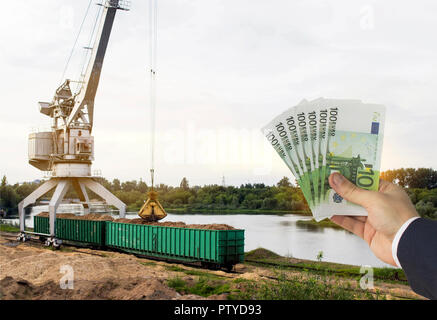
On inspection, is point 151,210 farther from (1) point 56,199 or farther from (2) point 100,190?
(1) point 56,199

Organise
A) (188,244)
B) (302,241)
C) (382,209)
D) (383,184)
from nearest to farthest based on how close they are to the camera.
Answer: (382,209) → (383,184) → (188,244) → (302,241)

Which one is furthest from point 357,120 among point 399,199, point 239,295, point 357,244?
point 357,244

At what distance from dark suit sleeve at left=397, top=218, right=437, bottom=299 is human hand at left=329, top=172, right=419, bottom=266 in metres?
0.62

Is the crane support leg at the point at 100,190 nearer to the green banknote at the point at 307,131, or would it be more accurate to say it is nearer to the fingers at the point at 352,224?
the green banknote at the point at 307,131

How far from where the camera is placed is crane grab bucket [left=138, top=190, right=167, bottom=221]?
25031 mm

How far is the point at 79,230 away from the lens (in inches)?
1200

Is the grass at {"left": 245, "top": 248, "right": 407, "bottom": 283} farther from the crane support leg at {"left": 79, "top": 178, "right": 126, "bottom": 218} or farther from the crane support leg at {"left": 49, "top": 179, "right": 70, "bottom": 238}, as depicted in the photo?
the crane support leg at {"left": 49, "top": 179, "right": 70, "bottom": 238}

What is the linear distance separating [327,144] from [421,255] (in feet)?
9.01

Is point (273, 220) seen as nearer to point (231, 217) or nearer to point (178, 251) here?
point (231, 217)

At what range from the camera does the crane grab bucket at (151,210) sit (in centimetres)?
2503

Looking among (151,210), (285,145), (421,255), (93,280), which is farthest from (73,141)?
(421,255)

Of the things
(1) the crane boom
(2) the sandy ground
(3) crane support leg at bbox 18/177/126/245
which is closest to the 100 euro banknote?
(2) the sandy ground
